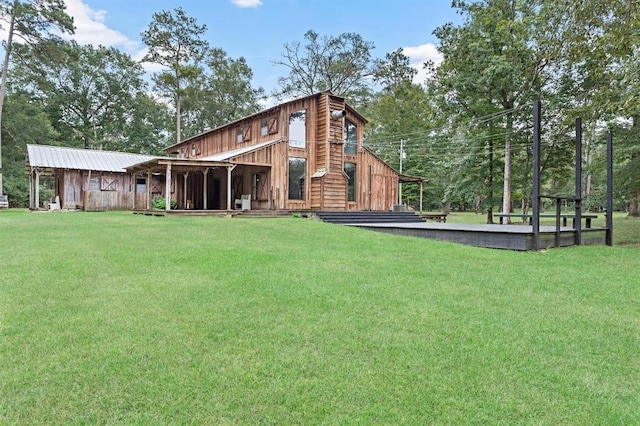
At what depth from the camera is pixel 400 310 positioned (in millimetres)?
3959

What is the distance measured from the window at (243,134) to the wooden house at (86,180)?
5476 mm

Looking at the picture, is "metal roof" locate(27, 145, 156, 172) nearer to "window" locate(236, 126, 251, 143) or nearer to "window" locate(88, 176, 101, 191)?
"window" locate(88, 176, 101, 191)

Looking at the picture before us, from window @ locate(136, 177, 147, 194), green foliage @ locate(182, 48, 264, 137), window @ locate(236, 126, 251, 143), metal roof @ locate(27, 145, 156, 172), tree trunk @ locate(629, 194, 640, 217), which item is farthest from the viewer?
green foliage @ locate(182, 48, 264, 137)

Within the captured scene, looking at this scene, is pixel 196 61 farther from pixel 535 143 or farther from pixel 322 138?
pixel 535 143

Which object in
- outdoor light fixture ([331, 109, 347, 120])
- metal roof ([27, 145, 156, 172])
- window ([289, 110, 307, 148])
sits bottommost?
metal roof ([27, 145, 156, 172])

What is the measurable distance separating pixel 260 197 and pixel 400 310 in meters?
15.1

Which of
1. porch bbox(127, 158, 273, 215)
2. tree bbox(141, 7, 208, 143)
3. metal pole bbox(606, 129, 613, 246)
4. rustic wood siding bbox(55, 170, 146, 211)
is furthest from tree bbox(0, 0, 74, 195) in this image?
metal pole bbox(606, 129, 613, 246)

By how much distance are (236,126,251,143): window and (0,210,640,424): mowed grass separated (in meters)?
14.9

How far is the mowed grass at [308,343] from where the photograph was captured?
228cm

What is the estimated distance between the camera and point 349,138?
1959cm

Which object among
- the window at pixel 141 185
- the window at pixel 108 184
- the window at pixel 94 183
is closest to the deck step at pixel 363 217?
the window at pixel 141 185

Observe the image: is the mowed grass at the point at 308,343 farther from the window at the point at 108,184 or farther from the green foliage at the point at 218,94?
the green foliage at the point at 218,94

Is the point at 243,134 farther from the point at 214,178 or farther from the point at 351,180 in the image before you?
the point at 351,180

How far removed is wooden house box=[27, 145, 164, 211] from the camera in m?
→ 21.8
